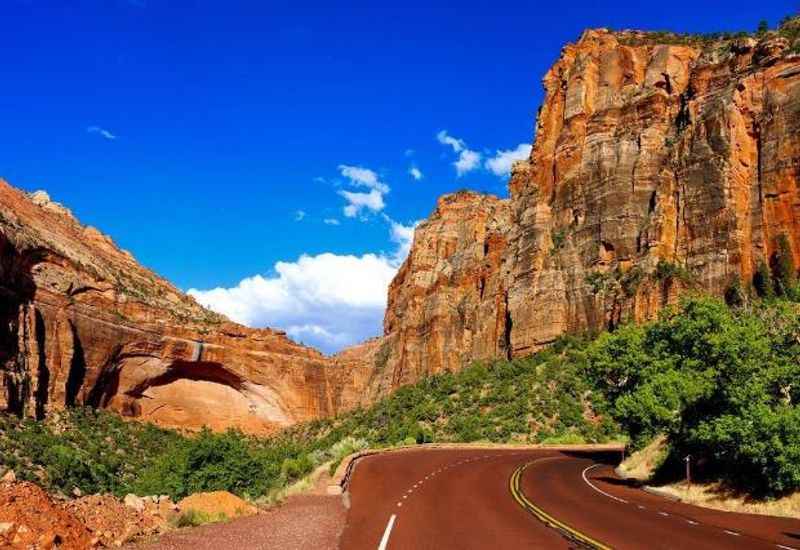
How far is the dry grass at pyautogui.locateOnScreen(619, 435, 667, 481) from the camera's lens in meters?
27.6

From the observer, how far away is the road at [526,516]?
1248 cm

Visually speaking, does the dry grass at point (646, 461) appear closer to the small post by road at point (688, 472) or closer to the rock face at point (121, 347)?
the small post by road at point (688, 472)

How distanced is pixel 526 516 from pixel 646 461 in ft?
50.8

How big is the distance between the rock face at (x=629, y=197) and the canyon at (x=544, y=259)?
16cm

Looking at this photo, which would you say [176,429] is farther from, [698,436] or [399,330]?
[698,436]

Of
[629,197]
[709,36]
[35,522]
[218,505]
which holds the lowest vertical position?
[218,505]

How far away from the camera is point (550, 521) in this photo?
14.8 metres

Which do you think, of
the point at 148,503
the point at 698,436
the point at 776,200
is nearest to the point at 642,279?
the point at 776,200

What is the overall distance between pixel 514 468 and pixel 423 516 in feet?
47.0

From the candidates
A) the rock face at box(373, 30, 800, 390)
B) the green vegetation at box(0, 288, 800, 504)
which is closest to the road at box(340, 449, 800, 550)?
the green vegetation at box(0, 288, 800, 504)

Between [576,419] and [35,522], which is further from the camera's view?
[576,419]

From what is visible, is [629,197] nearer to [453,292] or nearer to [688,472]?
[453,292]

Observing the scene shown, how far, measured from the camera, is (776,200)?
51.7 meters

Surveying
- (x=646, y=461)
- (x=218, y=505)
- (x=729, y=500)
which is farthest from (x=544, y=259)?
(x=218, y=505)
